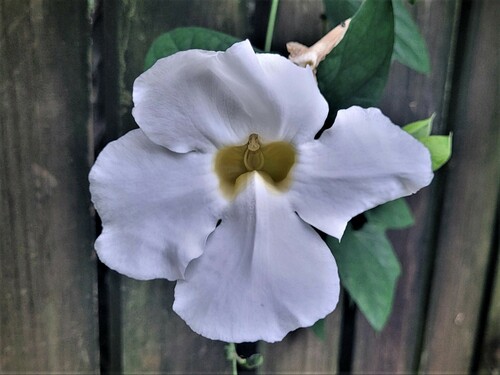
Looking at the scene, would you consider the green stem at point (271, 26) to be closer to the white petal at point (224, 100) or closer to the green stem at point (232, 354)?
the white petal at point (224, 100)

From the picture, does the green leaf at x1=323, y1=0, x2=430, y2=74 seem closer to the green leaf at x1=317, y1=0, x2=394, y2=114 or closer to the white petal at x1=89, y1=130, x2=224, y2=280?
the green leaf at x1=317, y1=0, x2=394, y2=114

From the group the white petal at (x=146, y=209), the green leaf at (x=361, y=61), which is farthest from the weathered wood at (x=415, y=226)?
the white petal at (x=146, y=209)

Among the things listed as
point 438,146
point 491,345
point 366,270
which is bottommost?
point 491,345

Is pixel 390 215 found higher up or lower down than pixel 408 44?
lower down

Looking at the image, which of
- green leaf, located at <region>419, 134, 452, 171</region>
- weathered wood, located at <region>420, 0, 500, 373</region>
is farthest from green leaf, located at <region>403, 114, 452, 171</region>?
weathered wood, located at <region>420, 0, 500, 373</region>

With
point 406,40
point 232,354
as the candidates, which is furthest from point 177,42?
point 232,354

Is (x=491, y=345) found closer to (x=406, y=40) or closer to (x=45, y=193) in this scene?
(x=406, y=40)

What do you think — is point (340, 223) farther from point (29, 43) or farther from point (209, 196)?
point (29, 43)
